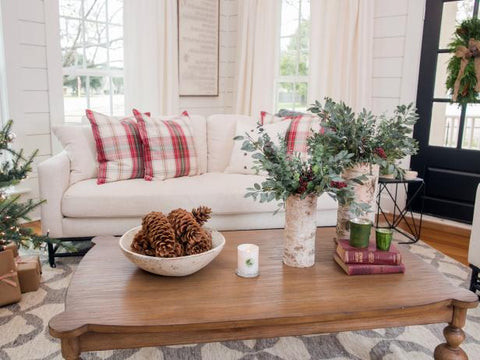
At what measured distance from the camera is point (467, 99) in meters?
3.40

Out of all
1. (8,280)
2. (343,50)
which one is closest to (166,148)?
(8,280)

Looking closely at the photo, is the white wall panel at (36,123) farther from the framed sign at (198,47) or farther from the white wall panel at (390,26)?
the white wall panel at (390,26)

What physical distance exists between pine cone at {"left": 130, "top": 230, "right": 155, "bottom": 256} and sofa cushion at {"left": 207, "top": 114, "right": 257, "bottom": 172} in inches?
64.6

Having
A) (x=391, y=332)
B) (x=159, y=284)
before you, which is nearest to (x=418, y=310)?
(x=391, y=332)

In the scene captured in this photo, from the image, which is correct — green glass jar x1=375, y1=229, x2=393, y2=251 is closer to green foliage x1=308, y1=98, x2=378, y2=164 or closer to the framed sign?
green foliage x1=308, y1=98, x2=378, y2=164

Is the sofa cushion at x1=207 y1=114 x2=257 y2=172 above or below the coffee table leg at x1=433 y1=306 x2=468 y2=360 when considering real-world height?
above

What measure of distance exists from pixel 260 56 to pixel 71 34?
5.84 ft

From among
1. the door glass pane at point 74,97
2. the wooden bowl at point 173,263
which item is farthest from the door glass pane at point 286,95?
the wooden bowl at point 173,263

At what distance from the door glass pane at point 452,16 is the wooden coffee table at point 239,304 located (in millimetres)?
2569

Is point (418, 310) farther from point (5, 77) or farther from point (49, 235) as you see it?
point (5, 77)

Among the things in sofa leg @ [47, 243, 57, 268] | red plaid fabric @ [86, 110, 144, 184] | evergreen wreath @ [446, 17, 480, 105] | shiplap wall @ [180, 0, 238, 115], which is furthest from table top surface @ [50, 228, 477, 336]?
shiplap wall @ [180, 0, 238, 115]

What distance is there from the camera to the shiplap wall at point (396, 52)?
3.72m

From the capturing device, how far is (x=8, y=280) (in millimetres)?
2133

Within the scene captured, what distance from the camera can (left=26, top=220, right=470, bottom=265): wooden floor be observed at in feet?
10.1
